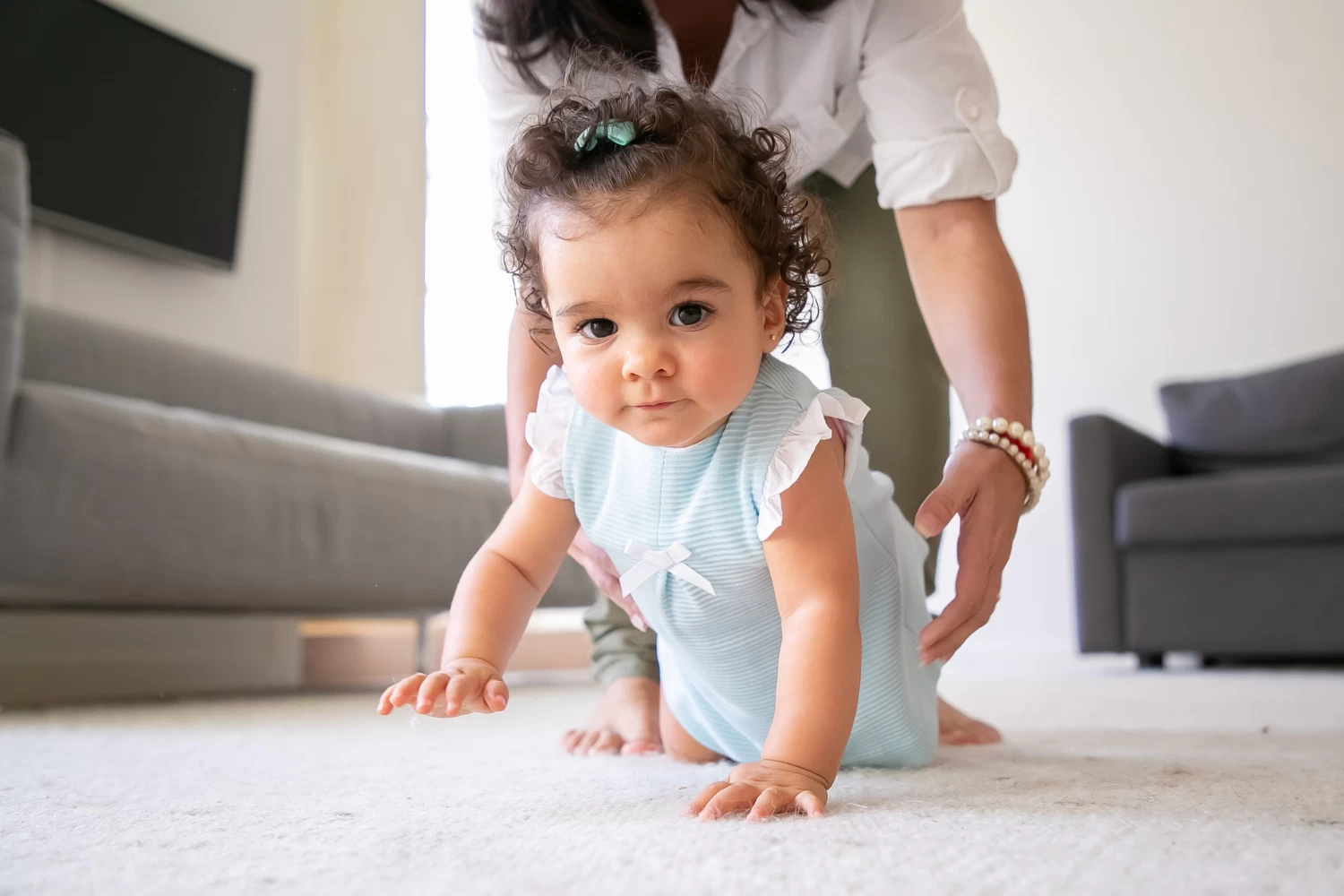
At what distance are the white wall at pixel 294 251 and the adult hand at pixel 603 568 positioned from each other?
4.28 ft

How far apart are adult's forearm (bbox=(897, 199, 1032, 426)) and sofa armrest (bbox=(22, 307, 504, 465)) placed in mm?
1397

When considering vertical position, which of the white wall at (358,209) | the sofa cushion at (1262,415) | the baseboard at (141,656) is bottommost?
the baseboard at (141,656)

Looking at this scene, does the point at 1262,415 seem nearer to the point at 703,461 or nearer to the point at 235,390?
the point at 235,390

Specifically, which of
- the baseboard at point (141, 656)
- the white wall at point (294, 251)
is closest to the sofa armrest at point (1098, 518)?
the white wall at point (294, 251)

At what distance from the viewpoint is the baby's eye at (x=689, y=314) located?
1.90ft

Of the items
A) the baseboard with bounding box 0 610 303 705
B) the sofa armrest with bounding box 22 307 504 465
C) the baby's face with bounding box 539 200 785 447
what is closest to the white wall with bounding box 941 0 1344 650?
the baby's face with bounding box 539 200 785 447

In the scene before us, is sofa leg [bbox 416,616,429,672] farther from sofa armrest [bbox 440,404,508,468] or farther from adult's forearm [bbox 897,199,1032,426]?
adult's forearm [bbox 897,199,1032,426]

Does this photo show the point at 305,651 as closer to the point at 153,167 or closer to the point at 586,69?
the point at 153,167

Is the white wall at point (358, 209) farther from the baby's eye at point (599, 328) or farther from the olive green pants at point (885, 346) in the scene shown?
the baby's eye at point (599, 328)

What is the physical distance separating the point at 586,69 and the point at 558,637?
1.61 metres

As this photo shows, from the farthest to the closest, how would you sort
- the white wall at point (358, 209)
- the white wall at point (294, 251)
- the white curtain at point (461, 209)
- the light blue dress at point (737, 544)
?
the white wall at point (294, 251) → the white wall at point (358, 209) → the white curtain at point (461, 209) → the light blue dress at point (737, 544)

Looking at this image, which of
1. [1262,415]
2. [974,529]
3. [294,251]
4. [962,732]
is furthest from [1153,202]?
[294,251]

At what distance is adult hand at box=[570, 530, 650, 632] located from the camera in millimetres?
771

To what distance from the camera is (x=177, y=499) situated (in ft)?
4.39
